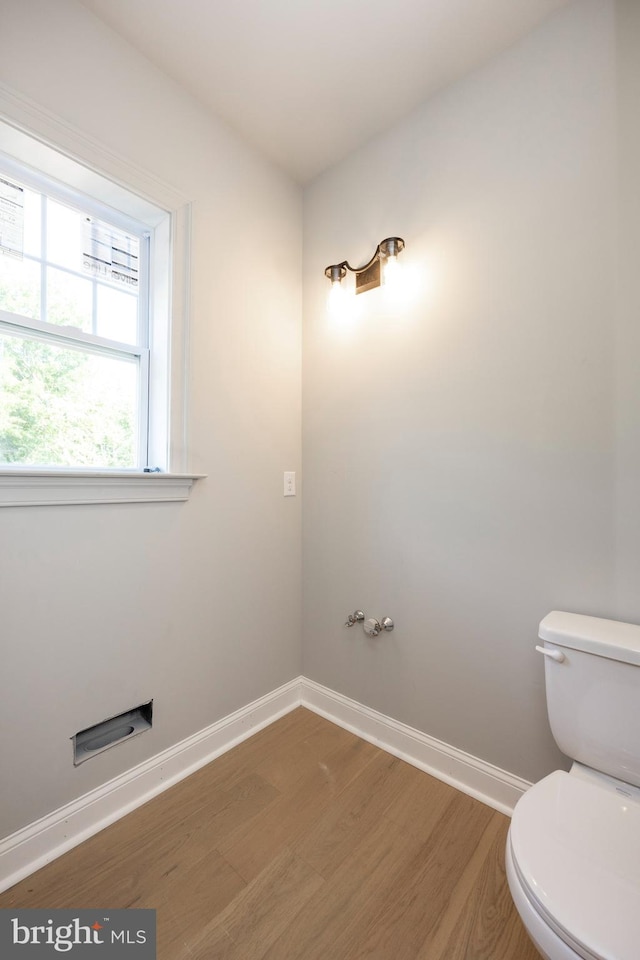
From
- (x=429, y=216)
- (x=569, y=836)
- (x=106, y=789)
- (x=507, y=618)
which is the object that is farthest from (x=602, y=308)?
(x=106, y=789)

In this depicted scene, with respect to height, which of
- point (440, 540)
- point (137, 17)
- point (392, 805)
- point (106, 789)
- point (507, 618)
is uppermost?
point (137, 17)

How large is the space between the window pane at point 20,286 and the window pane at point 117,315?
0.64ft

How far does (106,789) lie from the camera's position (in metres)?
1.36

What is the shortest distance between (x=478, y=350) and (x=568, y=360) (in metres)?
0.29

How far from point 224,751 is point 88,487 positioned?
121 cm

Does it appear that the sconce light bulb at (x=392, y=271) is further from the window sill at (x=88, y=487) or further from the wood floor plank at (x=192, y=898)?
the wood floor plank at (x=192, y=898)

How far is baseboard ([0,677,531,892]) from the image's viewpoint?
1202mm

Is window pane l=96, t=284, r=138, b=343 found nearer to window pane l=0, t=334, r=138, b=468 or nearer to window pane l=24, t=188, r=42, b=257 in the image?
window pane l=0, t=334, r=138, b=468

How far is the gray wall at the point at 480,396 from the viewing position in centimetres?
125

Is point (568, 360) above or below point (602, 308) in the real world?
below

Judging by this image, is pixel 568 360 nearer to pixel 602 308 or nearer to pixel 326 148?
pixel 602 308

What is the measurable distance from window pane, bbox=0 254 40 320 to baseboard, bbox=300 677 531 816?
1.93m

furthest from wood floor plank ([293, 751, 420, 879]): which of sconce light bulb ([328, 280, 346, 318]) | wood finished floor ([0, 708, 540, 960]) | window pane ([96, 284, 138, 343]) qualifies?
sconce light bulb ([328, 280, 346, 318])

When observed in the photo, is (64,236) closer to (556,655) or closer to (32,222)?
(32,222)
